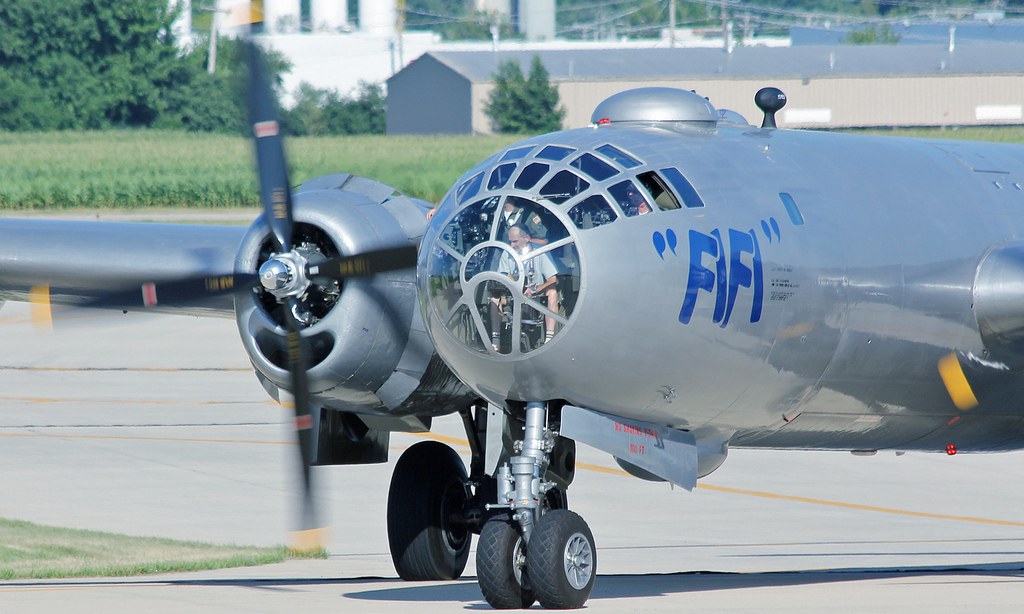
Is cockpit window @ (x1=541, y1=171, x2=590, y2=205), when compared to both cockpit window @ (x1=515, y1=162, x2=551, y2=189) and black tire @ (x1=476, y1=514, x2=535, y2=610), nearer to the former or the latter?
cockpit window @ (x1=515, y1=162, x2=551, y2=189)

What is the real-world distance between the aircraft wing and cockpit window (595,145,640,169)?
15.5 ft

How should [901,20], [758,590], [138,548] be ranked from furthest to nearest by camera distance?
[901,20]
[138,548]
[758,590]

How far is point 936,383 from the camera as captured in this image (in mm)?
12836

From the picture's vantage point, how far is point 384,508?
20125 millimetres

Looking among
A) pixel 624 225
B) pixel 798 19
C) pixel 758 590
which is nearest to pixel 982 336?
pixel 758 590

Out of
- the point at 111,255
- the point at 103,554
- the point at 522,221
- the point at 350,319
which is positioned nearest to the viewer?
the point at 522,221

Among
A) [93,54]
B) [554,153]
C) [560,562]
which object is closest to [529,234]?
[554,153]

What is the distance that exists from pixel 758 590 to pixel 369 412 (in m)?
3.97

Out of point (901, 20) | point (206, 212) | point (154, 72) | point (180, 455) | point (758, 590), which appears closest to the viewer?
point (758, 590)

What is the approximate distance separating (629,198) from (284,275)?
3.34 m

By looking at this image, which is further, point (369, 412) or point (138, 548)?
point (138, 548)

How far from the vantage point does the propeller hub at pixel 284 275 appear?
39.9 feet

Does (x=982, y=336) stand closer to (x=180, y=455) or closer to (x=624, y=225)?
(x=624, y=225)

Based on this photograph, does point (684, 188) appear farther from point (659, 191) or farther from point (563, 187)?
point (563, 187)
